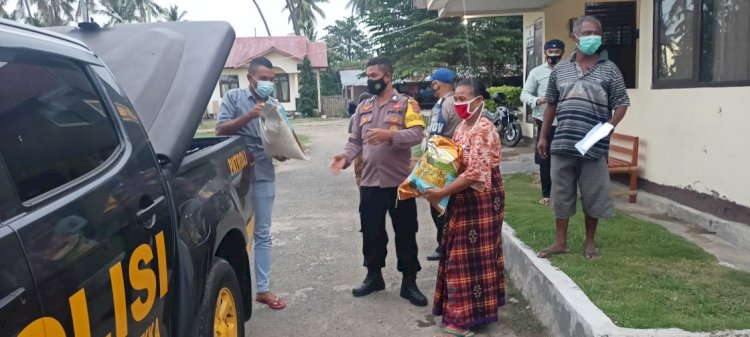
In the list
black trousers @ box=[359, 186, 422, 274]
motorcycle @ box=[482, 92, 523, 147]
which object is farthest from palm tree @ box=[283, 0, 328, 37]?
black trousers @ box=[359, 186, 422, 274]

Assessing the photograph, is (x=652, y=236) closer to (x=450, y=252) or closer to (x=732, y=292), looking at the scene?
(x=732, y=292)

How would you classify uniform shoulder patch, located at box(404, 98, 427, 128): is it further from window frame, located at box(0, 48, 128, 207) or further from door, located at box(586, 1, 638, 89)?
door, located at box(586, 1, 638, 89)

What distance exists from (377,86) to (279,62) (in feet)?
107

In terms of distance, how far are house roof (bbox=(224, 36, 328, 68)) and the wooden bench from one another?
30.6 meters

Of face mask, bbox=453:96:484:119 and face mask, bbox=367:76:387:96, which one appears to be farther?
face mask, bbox=367:76:387:96

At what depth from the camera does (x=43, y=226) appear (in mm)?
1720

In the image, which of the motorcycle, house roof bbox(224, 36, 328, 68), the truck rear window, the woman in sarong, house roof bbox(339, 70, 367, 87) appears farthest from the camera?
house roof bbox(339, 70, 367, 87)

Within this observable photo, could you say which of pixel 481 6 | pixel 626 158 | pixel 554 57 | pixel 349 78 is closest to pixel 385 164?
pixel 554 57

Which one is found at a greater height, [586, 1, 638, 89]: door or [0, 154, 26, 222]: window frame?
[586, 1, 638, 89]: door

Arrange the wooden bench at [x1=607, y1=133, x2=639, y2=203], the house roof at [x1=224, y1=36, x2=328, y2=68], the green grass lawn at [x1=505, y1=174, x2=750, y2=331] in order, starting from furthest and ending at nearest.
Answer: the house roof at [x1=224, y1=36, x2=328, y2=68]
the wooden bench at [x1=607, y1=133, x2=639, y2=203]
the green grass lawn at [x1=505, y1=174, x2=750, y2=331]

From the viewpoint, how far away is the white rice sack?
4.34m

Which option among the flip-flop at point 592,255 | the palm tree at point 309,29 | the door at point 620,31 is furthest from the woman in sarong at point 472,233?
the palm tree at point 309,29

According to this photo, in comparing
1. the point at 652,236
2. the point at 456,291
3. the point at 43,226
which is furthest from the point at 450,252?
the point at 43,226

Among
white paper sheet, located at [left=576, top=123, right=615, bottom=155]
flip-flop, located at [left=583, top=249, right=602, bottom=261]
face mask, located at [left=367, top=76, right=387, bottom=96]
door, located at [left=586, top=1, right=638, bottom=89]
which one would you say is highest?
door, located at [left=586, top=1, right=638, bottom=89]
